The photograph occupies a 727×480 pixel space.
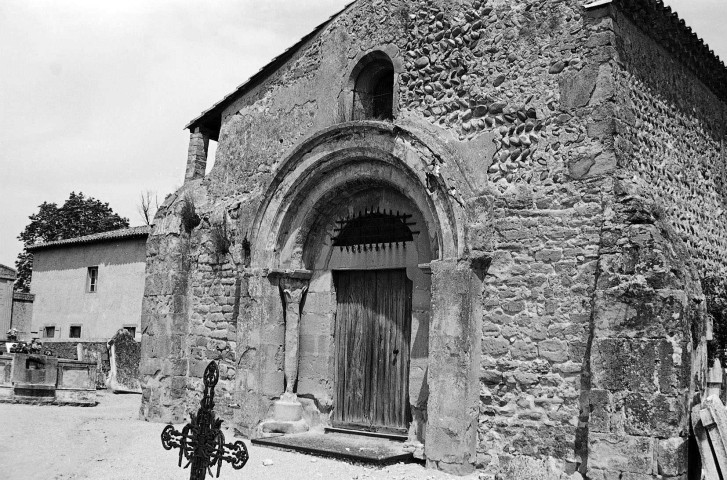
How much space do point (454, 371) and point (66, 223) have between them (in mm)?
36696

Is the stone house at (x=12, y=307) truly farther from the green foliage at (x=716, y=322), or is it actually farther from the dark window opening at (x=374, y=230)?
the green foliage at (x=716, y=322)

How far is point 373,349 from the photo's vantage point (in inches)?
378

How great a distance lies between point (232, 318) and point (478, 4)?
5613mm

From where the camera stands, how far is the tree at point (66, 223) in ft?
129

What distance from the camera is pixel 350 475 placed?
7.69m

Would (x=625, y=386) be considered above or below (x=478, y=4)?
below

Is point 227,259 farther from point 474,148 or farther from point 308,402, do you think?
point 474,148

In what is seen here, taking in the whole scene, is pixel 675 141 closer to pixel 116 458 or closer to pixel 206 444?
pixel 206 444

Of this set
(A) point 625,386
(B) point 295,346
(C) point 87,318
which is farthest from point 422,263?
(C) point 87,318

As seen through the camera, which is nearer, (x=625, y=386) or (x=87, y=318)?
(x=625, y=386)

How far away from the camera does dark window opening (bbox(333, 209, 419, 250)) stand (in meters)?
9.38

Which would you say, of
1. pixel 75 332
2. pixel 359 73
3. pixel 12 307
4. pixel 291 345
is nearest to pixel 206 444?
pixel 291 345

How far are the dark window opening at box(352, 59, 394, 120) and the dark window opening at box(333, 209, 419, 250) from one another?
1359 millimetres

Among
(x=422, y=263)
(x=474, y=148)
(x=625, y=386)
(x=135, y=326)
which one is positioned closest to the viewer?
(x=625, y=386)
